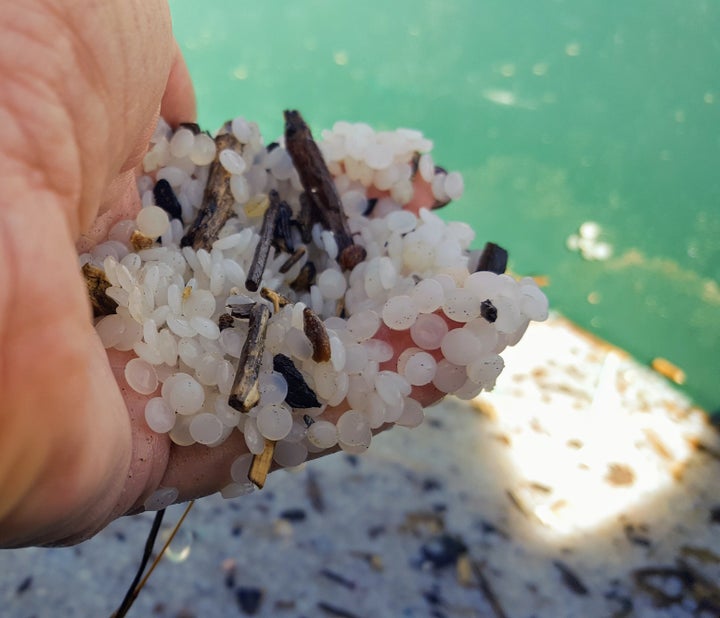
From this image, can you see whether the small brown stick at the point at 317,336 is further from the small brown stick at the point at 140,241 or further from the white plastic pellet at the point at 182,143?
the white plastic pellet at the point at 182,143

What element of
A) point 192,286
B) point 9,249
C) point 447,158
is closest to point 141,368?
point 192,286

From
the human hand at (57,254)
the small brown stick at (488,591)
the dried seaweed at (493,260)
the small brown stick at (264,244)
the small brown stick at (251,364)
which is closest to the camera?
the human hand at (57,254)

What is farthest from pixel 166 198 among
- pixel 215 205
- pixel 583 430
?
pixel 583 430

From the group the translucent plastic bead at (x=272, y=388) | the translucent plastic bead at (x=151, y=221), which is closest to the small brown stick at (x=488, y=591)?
the translucent plastic bead at (x=272, y=388)

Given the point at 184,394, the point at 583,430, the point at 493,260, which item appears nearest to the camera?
the point at 184,394

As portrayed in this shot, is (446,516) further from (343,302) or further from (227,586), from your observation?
(343,302)

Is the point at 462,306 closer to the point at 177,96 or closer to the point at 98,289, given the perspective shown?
the point at 98,289
